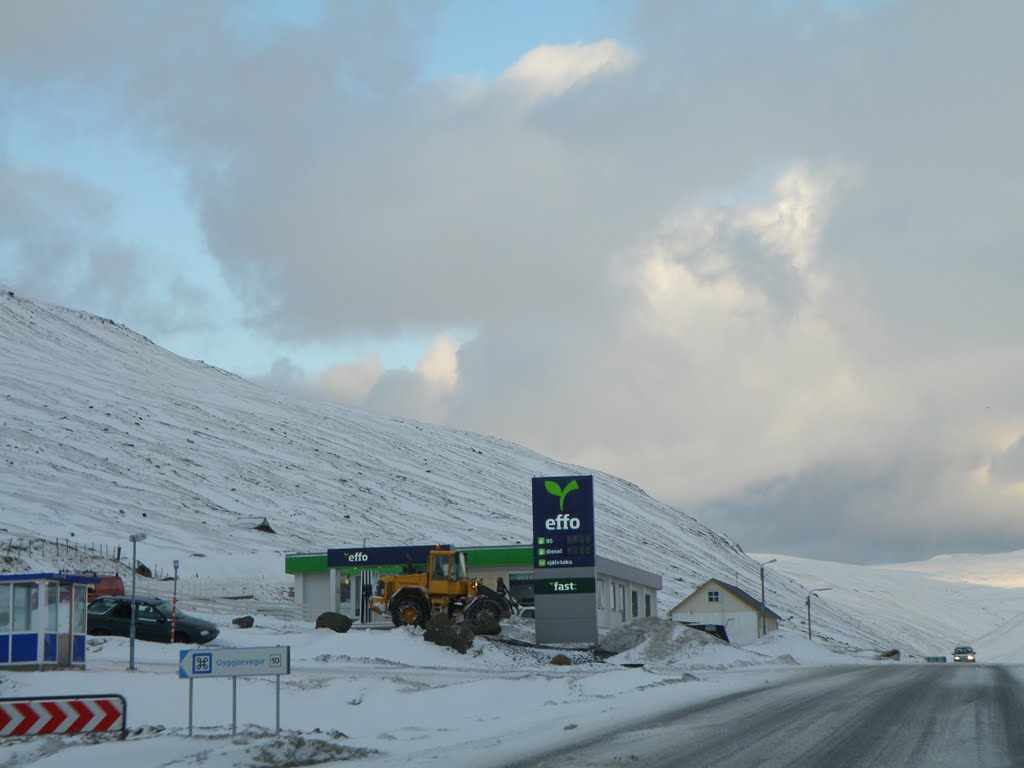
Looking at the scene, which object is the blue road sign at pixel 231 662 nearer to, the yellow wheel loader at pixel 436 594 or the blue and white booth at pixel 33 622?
the blue and white booth at pixel 33 622

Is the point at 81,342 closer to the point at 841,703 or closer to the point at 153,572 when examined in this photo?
the point at 153,572

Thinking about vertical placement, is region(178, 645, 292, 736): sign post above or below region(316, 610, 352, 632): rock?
above

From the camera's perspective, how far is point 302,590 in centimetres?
7294

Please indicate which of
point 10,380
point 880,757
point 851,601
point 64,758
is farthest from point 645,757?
point 851,601

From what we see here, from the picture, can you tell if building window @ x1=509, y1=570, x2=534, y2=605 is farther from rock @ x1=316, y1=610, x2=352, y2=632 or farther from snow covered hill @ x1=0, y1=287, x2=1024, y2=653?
snow covered hill @ x1=0, y1=287, x2=1024, y2=653

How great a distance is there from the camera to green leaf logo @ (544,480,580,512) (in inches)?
2023

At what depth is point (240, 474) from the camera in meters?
121

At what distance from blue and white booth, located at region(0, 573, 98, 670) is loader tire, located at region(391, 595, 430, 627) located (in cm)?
1922

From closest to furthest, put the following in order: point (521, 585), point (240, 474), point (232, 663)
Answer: point (232, 663)
point (521, 585)
point (240, 474)

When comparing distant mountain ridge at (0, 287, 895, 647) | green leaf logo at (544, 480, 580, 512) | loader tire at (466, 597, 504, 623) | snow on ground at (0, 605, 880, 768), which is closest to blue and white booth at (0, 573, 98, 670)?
snow on ground at (0, 605, 880, 768)

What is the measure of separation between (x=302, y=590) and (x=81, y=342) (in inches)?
3800

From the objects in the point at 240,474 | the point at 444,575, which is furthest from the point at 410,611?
the point at 240,474

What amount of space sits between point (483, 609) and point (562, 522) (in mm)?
5286

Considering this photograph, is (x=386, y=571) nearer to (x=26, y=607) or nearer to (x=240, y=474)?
(x=26, y=607)
